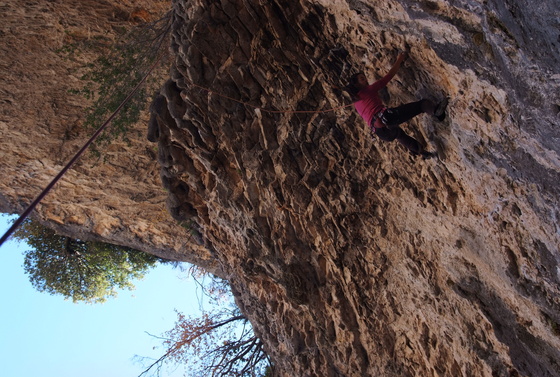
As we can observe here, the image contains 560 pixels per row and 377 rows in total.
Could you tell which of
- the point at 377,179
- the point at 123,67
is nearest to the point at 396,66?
the point at 377,179

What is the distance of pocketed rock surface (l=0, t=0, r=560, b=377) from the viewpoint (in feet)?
11.9

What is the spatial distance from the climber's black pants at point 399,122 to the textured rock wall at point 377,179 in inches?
7.9

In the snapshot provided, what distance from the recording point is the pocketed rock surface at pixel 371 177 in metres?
3.62

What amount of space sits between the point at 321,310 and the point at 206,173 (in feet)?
9.41

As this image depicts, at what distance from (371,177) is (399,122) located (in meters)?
1.41

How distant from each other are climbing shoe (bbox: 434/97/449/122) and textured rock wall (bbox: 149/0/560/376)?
0.45 feet

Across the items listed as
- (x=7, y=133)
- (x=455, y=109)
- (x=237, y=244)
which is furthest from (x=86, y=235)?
(x=455, y=109)

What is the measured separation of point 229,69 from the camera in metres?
6.18

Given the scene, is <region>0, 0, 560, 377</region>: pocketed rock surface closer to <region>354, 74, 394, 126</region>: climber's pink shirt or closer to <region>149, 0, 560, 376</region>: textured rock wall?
<region>149, 0, 560, 376</region>: textured rock wall

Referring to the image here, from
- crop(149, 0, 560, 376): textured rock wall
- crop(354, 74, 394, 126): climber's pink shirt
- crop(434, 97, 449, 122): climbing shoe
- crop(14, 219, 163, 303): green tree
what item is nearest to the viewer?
crop(149, 0, 560, 376): textured rock wall

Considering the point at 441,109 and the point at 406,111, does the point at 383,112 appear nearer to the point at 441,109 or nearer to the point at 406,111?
the point at 406,111

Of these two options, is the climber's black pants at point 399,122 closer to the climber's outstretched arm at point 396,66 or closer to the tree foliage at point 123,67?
the climber's outstretched arm at point 396,66

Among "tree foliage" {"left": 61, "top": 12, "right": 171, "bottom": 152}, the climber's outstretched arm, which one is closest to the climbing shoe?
the climber's outstretched arm

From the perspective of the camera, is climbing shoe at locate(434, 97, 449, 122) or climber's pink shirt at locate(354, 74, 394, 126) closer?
climbing shoe at locate(434, 97, 449, 122)
